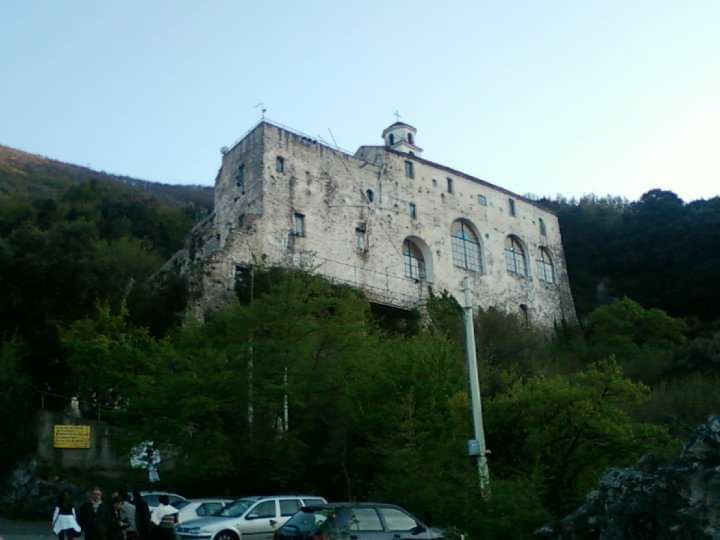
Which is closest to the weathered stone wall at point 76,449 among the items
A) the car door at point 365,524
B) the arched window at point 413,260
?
the car door at point 365,524

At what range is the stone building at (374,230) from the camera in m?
40.1

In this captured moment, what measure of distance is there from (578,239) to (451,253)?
19032 millimetres

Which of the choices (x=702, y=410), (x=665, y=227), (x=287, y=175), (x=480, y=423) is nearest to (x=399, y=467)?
(x=480, y=423)

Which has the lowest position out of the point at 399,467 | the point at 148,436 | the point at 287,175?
the point at 399,467

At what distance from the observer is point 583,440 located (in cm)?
1812

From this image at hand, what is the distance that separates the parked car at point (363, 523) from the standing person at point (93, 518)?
3013 mm

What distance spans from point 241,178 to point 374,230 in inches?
333

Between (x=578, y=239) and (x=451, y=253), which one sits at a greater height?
(x=578, y=239)

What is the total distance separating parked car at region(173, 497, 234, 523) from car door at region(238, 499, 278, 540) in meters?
1.29

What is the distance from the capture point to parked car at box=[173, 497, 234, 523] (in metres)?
17.8

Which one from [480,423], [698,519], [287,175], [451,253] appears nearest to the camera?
[698,519]

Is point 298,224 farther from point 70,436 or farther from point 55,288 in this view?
point 70,436

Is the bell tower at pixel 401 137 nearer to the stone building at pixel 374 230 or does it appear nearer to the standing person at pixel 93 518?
the stone building at pixel 374 230

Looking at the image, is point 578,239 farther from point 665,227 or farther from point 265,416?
point 265,416
